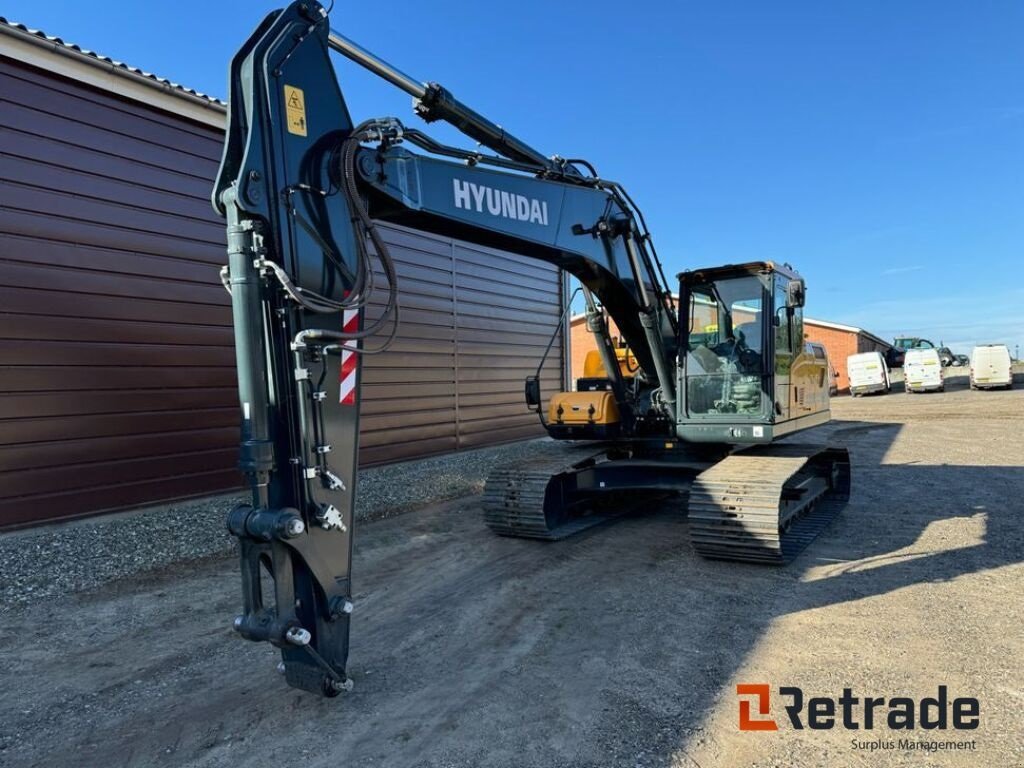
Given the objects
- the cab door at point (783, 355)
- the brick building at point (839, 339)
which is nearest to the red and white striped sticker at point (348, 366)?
the cab door at point (783, 355)

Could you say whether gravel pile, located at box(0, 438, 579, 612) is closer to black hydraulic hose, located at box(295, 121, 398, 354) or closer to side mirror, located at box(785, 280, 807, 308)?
side mirror, located at box(785, 280, 807, 308)

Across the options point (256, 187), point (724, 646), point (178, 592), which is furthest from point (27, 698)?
point (724, 646)

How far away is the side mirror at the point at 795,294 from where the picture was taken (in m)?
6.37

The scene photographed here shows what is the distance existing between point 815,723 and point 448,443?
30.5 feet

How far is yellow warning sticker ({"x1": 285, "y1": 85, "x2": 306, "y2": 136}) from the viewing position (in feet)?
10.6

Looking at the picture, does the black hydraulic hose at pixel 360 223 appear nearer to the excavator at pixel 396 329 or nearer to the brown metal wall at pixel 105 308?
the excavator at pixel 396 329

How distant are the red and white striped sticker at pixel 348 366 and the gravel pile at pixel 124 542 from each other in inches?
147

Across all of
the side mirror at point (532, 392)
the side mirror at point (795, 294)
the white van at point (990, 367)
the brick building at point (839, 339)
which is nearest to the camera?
the side mirror at point (795, 294)

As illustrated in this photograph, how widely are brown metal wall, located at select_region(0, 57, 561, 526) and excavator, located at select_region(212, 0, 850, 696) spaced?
3.06 m

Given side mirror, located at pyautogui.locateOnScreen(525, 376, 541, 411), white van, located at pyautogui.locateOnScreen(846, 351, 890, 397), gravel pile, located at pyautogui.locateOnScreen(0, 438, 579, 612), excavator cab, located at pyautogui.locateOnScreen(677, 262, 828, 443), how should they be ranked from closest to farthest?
gravel pile, located at pyautogui.locateOnScreen(0, 438, 579, 612) → excavator cab, located at pyautogui.locateOnScreen(677, 262, 828, 443) → side mirror, located at pyautogui.locateOnScreen(525, 376, 541, 411) → white van, located at pyautogui.locateOnScreen(846, 351, 890, 397)

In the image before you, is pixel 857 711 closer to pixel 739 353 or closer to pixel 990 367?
pixel 739 353

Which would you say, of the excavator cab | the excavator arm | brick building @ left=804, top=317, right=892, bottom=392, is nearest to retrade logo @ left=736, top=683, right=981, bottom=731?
the excavator arm

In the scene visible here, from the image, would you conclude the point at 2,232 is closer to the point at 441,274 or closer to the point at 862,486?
the point at 441,274

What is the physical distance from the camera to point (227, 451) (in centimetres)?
812
